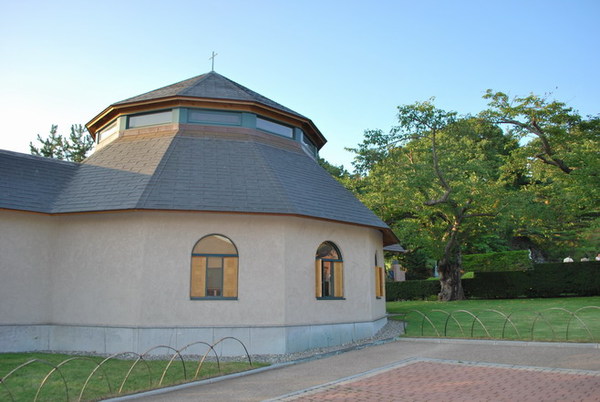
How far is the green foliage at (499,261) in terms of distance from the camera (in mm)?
34344

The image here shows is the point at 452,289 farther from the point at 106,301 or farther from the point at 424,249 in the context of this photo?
the point at 106,301

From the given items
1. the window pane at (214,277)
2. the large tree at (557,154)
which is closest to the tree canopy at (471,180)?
the large tree at (557,154)

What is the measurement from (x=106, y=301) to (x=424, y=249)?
1948 cm

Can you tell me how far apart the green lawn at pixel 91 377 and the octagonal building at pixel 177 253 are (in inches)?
54.7

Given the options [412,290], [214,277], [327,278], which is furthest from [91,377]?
[412,290]

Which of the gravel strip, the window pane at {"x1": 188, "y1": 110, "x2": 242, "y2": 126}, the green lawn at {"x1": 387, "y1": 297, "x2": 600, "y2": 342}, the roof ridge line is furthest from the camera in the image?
the window pane at {"x1": 188, "y1": 110, "x2": 242, "y2": 126}

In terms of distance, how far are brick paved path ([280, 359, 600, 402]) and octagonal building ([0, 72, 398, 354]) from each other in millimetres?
4283

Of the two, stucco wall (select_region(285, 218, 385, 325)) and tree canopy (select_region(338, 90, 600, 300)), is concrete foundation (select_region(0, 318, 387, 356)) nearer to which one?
stucco wall (select_region(285, 218, 385, 325))

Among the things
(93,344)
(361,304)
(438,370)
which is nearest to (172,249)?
(93,344)

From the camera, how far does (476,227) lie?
1134 inches

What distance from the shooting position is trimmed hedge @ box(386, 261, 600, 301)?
27.2 m

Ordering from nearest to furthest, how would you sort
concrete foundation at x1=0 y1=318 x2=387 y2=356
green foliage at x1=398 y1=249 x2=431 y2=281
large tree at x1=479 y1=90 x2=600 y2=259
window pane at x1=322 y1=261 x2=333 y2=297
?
concrete foundation at x1=0 y1=318 x2=387 y2=356, window pane at x1=322 y1=261 x2=333 y2=297, large tree at x1=479 y1=90 x2=600 y2=259, green foliage at x1=398 y1=249 x2=431 y2=281

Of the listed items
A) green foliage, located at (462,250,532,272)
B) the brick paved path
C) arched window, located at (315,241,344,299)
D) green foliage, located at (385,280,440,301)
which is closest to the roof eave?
arched window, located at (315,241,344,299)

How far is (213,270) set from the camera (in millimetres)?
13438
